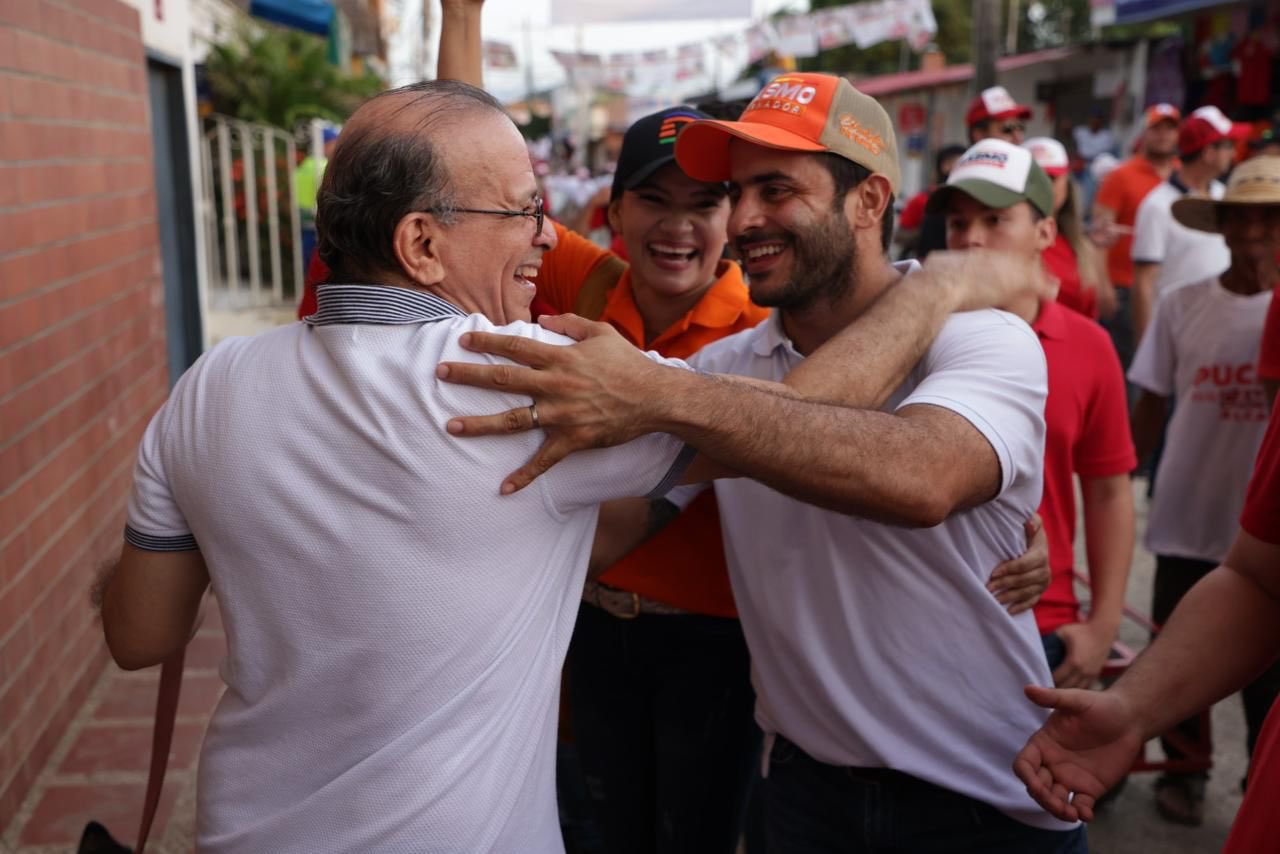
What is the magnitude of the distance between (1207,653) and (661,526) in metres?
1.00

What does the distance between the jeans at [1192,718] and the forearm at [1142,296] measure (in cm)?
299

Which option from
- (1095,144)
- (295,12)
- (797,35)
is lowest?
(1095,144)

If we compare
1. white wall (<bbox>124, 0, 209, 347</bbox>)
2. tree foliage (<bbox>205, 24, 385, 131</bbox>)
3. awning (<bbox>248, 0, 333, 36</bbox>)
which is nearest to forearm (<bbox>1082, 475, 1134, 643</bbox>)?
white wall (<bbox>124, 0, 209, 347</bbox>)

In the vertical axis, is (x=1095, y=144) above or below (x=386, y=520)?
above

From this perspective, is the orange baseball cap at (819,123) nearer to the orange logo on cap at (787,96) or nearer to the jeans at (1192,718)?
the orange logo on cap at (787,96)

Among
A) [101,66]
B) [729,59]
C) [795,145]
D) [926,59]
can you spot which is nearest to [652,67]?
[729,59]

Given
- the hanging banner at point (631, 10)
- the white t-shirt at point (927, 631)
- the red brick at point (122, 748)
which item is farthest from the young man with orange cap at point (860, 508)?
the hanging banner at point (631, 10)

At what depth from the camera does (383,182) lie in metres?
1.57

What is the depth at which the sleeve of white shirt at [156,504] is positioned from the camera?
1664 mm

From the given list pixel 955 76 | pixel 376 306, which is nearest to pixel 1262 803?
pixel 376 306

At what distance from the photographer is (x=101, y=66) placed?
15.2ft

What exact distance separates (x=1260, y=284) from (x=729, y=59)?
18572 millimetres

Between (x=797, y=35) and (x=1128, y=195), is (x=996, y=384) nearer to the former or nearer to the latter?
(x=1128, y=195)

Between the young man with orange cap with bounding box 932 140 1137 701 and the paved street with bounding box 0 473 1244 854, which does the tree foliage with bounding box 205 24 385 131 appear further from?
the young man with orange cap with bounding box 932 140 1137 701
